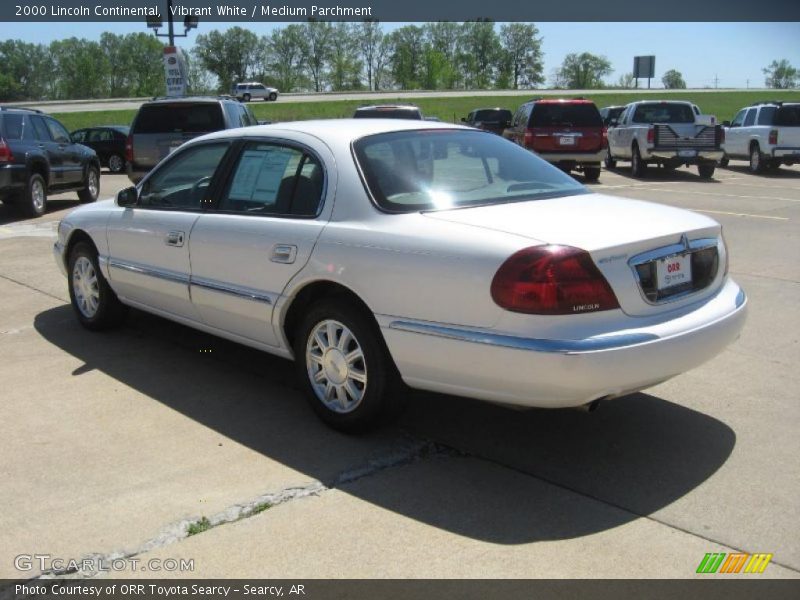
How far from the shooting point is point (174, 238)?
5426mm

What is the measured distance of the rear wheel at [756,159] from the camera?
21703 millimetres

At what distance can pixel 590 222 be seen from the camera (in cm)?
402

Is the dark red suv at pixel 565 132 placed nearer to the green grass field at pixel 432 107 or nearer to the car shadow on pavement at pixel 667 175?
the car shadow on pavement at pixel 667 175

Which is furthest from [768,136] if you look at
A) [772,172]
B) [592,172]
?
[592,172]

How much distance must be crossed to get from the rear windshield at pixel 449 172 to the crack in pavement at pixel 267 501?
3.92 ft

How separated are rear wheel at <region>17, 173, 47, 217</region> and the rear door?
9.98 meters

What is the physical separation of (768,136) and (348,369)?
773 inches

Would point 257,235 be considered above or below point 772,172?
above

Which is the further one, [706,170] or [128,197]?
[706,170]

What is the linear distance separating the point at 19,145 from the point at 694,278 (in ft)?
40.9

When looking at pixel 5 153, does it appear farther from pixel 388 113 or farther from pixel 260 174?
pixel 260 174

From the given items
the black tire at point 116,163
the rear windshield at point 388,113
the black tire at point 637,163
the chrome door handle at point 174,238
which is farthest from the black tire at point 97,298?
the black tire at point 116,163

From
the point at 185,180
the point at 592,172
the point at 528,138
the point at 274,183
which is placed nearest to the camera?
the point at 274,183

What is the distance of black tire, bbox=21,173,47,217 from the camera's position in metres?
14.0
